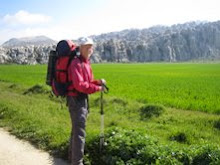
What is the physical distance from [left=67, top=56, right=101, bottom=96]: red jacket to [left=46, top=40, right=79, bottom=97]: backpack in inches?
3.8

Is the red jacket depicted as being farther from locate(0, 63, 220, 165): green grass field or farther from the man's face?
locate(0, 63, 220, 165): green grass field

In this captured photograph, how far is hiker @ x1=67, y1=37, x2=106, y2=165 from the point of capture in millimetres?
6102

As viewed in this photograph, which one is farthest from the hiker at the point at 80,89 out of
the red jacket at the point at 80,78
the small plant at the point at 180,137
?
the small plant at the point at 180,137

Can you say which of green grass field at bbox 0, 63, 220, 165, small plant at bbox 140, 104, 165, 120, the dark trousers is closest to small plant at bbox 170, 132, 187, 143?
green grass field at bbox 0, 63, 220, 165

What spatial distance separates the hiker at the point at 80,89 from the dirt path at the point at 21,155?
1.18 meters

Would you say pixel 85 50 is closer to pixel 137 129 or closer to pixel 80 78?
pixel 80 78

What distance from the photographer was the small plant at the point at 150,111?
1473 centimetres

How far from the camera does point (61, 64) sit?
Answer: 20.4ft

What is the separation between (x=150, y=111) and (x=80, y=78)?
9279mm

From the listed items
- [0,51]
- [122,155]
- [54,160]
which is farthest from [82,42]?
[0,51]

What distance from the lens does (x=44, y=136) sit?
9602 millimetres

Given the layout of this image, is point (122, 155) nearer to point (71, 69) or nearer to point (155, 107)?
point (71, 69)

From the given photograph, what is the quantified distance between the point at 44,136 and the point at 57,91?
366 cm

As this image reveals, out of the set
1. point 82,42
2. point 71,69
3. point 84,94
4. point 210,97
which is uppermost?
point 82,42
